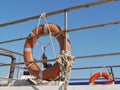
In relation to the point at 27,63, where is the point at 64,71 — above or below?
below

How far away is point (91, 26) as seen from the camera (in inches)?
143

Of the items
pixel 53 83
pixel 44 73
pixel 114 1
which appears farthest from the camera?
pixel 44 73

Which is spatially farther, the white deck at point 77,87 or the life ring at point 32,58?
the life ring at point 32,58

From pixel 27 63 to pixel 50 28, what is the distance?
2.29 ft

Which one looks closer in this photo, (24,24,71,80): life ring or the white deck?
the white deck

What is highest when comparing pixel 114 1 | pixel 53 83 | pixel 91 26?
pixel 114 1

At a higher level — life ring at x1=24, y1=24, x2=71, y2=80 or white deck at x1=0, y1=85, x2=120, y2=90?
life ring at x1=24, y1=24, x2=71, y2=80

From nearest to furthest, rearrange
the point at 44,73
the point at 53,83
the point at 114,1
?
the point at 114,1, the point at 53,83, the point at 44,73

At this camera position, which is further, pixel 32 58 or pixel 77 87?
pixel 32 58

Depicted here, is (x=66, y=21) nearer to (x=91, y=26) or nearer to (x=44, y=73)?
(x=91, y=26)

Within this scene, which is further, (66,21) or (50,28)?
(50,28)

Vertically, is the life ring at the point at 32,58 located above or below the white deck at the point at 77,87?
above

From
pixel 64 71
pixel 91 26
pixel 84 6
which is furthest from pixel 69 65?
pixel 84 6

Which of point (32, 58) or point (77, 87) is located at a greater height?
point (32, 58)
